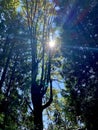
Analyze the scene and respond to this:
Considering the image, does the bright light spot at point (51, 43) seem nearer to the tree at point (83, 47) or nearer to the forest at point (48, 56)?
the forest at point (48, 56)

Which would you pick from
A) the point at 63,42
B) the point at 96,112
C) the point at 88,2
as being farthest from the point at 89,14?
the point at 96,112

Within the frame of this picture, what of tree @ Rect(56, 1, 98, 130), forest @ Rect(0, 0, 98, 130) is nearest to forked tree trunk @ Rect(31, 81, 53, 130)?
forest @ Rect(0, 0, 98, 130)

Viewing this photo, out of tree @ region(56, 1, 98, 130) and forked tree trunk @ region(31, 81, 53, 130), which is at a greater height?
tree @ region(56, 1, 98, 130)

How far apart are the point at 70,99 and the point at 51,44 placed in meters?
5.16

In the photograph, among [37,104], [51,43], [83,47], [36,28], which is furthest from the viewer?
[51,43]

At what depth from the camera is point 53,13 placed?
2283 centimetres

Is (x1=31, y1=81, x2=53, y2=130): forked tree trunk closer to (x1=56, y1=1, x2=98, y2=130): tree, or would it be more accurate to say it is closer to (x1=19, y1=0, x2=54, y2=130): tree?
(x1=19, y1=0, x2=54, y2=130): tree

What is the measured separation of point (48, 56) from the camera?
81.4 feet

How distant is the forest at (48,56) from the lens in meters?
20.3

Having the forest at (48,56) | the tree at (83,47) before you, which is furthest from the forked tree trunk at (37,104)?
the tree at (83,47)

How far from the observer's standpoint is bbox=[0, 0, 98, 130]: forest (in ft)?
66.7

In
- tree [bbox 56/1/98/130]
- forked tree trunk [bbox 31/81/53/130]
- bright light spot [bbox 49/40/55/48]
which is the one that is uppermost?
bright light spot [bbox 49/40/55/48]

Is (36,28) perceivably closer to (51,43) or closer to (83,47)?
(51,43)

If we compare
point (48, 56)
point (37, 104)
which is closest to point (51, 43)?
point (48, 56)
